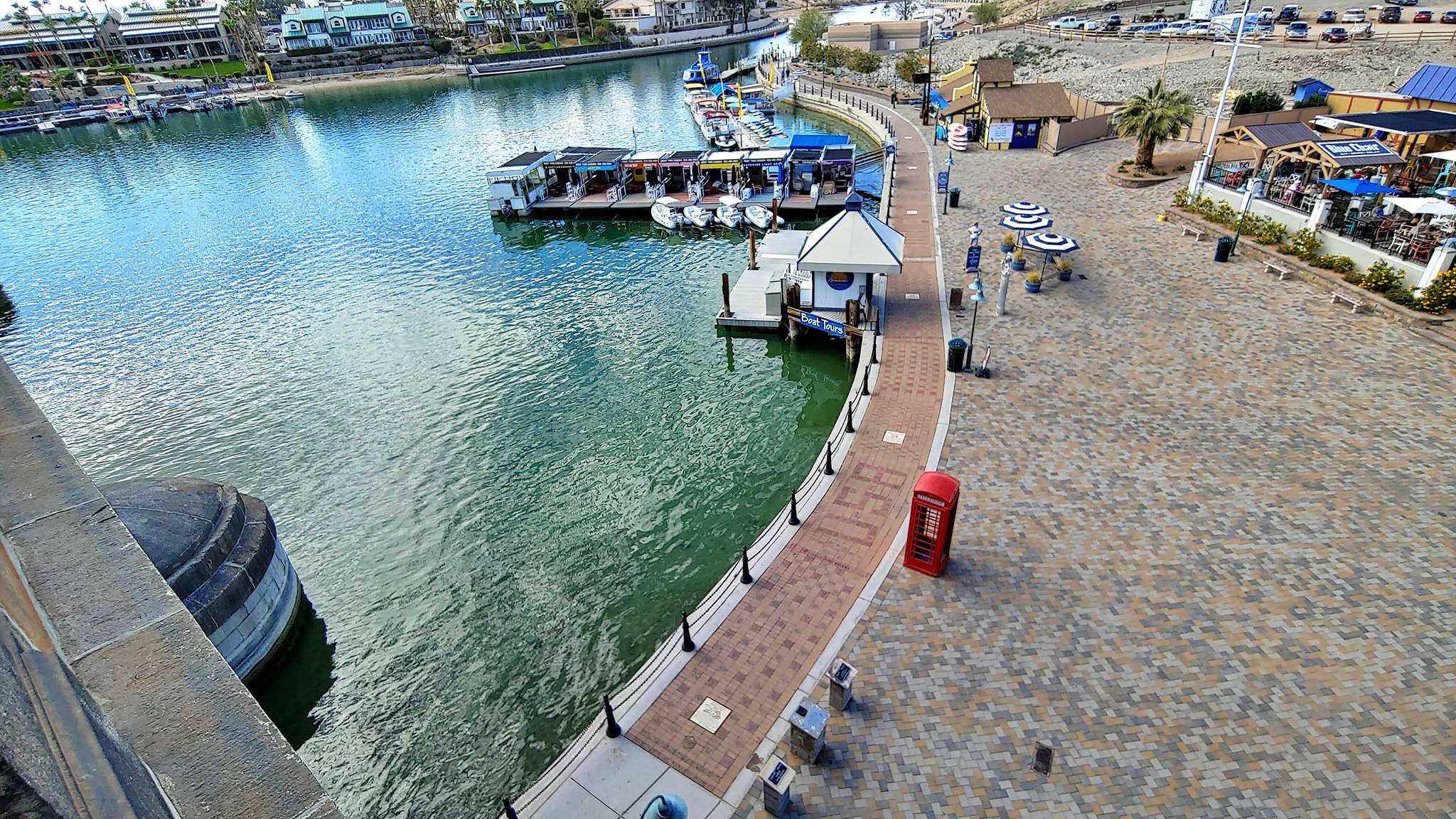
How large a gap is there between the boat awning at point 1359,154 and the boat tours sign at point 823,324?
62.1ft

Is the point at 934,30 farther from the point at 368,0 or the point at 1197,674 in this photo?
the point at 368,0

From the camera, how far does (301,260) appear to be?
39000 millimetres

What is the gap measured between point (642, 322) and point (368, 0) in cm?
17729

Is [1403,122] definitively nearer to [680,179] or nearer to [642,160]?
[680,179]

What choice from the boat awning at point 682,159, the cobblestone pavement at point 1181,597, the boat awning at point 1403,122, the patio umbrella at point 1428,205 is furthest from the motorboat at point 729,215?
the patio umbrella at point 1428,205

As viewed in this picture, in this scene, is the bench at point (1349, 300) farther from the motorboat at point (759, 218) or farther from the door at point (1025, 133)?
the door at point (1025, 133)

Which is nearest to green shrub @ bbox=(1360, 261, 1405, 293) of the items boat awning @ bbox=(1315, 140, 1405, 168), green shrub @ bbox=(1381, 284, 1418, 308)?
green shrub @ bbox=(1381, 284, 1418, 308)

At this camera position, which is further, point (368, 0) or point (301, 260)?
point (368, 0)

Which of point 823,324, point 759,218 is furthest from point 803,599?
point 759,218

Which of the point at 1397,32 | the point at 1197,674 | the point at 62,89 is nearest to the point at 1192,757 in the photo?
the point at 1197,674

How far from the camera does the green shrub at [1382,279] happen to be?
21203 mm

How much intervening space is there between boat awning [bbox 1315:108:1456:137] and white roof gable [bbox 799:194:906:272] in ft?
69.1

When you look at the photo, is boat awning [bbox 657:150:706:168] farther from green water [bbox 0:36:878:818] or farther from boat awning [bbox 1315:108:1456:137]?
boat awning [bbox 1315:108:1456:137]

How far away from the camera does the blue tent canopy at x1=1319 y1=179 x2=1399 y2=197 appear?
22953mm
